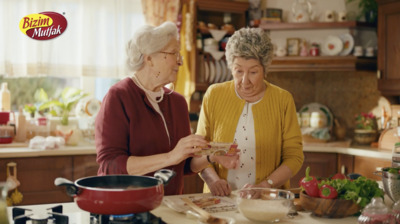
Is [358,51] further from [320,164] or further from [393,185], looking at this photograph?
[393,185]

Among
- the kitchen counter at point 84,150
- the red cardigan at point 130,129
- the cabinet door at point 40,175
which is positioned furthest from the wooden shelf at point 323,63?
the red cardigan at point 130,129

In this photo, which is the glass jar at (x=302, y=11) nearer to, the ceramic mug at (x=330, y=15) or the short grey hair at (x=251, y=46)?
the ceramic mug at (x=330, y=15)

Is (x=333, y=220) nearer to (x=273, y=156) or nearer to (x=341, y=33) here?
(x=273, y=156)

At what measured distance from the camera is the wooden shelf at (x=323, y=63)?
164 inches

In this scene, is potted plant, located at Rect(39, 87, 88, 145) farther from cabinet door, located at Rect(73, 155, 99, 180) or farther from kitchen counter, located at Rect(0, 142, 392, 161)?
cabinet door, located at Rect(73, 155, 99, 180)

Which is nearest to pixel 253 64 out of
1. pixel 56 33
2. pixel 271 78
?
pixel 56 33

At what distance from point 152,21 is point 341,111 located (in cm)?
201

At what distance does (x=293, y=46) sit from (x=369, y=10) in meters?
0.74

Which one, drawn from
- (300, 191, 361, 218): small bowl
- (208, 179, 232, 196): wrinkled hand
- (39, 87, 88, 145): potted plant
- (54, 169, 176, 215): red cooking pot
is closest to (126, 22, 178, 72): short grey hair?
(208, 179, 232, 196): wrinkled hand

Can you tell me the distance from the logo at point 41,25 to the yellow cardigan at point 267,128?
1521 millimetres

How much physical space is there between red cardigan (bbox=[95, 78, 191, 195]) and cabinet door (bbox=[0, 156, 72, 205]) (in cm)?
165

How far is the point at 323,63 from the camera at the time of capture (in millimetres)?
4254

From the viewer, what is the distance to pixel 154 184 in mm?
1499

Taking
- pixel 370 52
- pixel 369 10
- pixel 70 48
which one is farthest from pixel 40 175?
pixel 369 10
